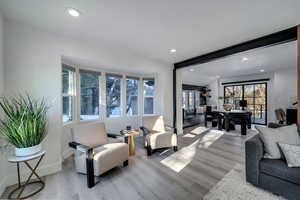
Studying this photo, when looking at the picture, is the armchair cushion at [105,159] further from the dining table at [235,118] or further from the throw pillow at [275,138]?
the dining table at [235,118]

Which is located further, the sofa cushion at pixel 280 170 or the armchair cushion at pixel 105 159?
the armchair cushion at pixel 105 159

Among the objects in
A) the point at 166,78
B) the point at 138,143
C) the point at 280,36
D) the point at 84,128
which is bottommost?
the point at 138,143

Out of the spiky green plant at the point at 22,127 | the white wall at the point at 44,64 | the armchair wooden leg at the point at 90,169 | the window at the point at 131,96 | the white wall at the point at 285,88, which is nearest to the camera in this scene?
the spiky green plant at the point at 22,127

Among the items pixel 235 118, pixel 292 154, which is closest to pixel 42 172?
pixel 292 154

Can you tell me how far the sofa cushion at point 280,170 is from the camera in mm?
1540

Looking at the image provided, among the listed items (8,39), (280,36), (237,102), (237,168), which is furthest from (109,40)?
(237,102)

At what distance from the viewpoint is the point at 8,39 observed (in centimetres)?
203

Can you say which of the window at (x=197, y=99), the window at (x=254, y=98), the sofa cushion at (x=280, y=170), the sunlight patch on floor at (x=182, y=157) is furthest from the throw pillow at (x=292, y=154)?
the window at (x=197, y=99)

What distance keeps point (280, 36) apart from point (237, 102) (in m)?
6.09

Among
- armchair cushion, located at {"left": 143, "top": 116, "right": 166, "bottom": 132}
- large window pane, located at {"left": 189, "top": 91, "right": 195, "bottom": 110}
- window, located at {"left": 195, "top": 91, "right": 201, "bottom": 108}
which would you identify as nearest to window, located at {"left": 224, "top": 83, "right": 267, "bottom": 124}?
window, located at {"left": 195, "top": 91, "right": 201, "bottom": 108}

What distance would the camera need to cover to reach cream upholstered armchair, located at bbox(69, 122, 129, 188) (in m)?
1.93

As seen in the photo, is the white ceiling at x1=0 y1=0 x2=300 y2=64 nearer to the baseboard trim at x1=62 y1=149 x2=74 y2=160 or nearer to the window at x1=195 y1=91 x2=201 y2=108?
the baseboard trim at x1=62 y1=149 x2=74 y2=160

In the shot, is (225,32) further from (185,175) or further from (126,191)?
(126,191)

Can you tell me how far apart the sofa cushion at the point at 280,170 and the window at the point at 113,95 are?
3608 mm
